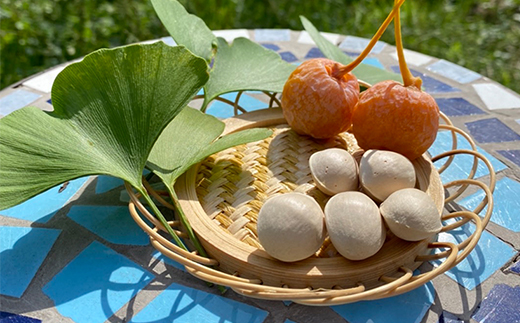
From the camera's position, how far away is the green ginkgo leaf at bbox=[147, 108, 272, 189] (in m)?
0.75

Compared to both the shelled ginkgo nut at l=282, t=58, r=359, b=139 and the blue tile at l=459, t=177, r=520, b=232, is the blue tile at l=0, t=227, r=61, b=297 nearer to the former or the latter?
the shelled ginkgo nut at l=282, t=58, r=359, b=139

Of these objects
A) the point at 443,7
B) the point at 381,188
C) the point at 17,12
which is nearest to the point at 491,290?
the point at 381,188

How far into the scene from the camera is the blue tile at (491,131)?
1.03m

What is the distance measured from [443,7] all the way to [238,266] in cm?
220

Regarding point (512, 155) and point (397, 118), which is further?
point (512, 155)

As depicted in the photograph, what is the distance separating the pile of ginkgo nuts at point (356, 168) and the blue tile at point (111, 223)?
0.23 metres

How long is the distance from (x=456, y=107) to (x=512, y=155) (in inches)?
7.8

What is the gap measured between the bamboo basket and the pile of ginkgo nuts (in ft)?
0.08

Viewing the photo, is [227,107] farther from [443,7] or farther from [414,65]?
[443,7]

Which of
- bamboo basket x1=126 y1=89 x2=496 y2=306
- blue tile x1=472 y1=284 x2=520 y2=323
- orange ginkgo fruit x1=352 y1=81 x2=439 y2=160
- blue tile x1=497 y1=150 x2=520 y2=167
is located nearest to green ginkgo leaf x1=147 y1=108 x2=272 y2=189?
bamboo basket x1=126 y1=89 x2=496 y2=306

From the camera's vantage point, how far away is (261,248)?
2.21ft

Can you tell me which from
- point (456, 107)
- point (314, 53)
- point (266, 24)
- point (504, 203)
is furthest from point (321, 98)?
point (266, 24)

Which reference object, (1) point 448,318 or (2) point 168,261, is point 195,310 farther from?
(1) point 448,318

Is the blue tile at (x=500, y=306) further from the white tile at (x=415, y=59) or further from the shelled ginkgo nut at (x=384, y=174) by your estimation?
the white tile at (x=415, y=59)
